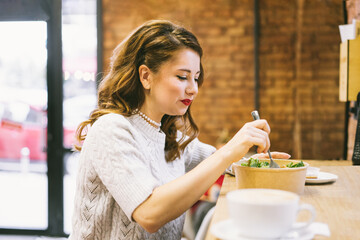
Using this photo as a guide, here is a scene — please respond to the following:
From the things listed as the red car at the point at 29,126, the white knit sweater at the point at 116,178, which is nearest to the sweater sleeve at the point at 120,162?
the white knit sweater at the point at 116,178

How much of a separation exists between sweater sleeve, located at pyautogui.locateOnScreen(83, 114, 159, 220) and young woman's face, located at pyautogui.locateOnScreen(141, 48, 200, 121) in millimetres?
199

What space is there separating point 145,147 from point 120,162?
23cm

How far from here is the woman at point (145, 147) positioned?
0.94 metres

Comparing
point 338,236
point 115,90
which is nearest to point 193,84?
point 115,90

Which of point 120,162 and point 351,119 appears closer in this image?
point 120,162

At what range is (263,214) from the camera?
58 cm

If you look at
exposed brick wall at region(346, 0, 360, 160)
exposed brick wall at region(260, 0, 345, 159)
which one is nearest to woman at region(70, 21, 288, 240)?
exposed brick wall at region(346, 0, 360, 160)

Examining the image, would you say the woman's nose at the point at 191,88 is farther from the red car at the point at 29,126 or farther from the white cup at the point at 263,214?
the red car at the point at 29,126

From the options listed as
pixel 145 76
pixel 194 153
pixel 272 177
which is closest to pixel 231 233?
pixel 272 177

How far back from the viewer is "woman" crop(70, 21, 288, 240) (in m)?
0.94

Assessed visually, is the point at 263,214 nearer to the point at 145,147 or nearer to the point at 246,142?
the point at 246,142

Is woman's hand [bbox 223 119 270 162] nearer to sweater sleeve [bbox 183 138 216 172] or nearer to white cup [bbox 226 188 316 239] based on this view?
white cup [bbox 226 188 316 239]

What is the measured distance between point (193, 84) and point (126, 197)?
1.50 ft

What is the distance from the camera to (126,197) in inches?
37.1
